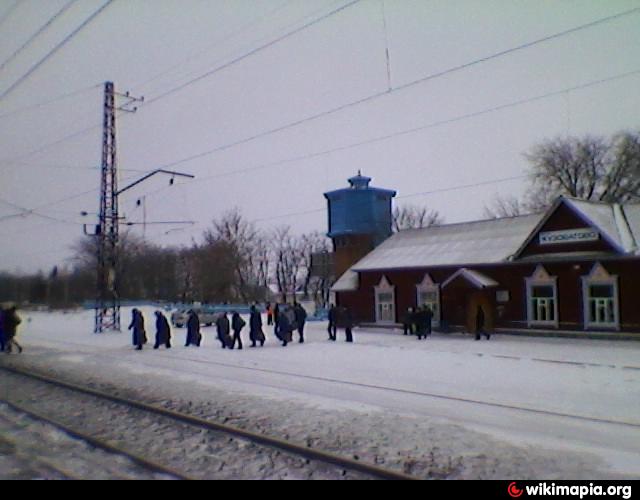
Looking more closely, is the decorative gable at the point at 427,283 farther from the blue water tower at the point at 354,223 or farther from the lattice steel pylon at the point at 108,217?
the lattice steel pylon at the point at 108,217

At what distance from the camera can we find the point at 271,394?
11508mm

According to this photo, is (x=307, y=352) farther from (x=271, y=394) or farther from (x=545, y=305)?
(x=545, y=305)

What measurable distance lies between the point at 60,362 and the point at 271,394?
9.77 meters

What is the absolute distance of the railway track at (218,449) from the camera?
6520 mm

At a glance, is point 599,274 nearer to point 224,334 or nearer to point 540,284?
point 540,284

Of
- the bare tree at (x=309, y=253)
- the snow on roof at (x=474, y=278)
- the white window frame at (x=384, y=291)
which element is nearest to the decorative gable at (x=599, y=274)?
the snow on roof at (x=474, y=278)

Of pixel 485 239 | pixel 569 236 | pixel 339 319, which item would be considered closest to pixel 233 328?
pixel 339 319

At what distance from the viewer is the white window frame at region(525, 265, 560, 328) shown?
23.1 metres

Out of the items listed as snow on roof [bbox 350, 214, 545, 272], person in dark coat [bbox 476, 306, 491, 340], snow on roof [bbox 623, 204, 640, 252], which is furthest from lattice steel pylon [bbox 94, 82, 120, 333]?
snow on roof [bbox 623, 204, 640, 252]

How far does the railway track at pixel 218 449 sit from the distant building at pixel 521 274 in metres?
17.1

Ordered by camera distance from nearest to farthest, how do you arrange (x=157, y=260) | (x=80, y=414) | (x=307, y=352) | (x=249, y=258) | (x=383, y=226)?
(x=80, y=414), (x=307, y=352), (x=383, y=226), (x=249, y=258), (x=157, y=260)

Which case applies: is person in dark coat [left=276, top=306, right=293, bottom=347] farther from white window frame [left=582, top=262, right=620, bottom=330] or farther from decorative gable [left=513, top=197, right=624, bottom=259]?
white window frame [left=582, top=262, right=620, bottom=330]

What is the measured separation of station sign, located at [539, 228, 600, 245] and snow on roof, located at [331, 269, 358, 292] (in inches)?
448
